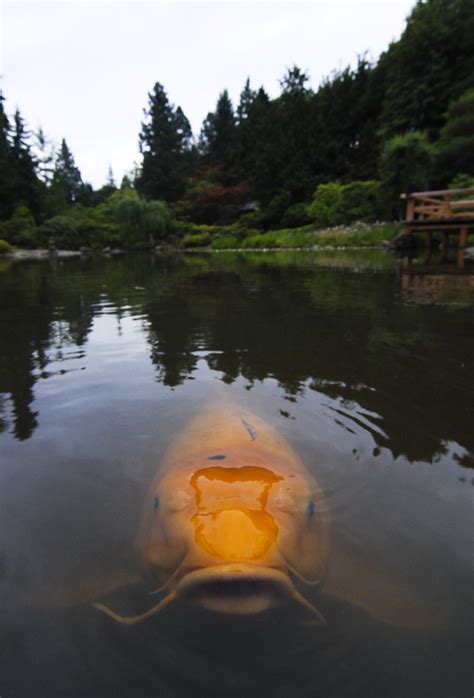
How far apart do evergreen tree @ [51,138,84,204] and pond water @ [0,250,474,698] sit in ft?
153

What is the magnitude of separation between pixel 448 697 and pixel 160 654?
81 centimetres

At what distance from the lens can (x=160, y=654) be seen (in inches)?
46.5

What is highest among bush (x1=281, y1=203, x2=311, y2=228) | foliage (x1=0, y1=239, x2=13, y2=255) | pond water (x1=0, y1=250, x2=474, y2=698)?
bush (x1=281, y1=203, x2=311, y2=228)

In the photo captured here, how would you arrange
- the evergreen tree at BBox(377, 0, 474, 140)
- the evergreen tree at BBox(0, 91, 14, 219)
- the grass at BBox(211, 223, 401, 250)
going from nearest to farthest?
the grass at BBox(211, 223, 401, 250) < the evergreen tree at BBox(377, 0, 474, 140) < the evergreen tree at BBox(0, 91, 14, 219)

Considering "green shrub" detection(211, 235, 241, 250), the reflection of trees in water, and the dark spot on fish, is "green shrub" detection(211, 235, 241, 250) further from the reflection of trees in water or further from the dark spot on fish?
the dark spot on fish

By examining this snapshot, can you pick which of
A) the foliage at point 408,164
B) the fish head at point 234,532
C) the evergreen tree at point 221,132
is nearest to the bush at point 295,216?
the foliage at point 408,164

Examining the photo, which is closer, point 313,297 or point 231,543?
point 231,543

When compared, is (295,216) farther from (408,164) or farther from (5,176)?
(5,176)

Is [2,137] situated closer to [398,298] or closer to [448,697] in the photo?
[398,298]

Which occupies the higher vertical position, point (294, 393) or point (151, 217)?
point (151, 217)

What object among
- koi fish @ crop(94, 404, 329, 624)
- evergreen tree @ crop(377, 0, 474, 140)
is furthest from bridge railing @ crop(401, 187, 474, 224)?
evergreen tree @ crop(377, 0, 474, 140)

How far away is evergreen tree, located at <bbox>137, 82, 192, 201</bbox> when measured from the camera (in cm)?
4775

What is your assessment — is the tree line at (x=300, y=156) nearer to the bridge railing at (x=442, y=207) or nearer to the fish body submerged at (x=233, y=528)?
the bridge railing at (x=442, y=207)

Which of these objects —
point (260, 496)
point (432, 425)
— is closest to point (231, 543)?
point (260, 496)
